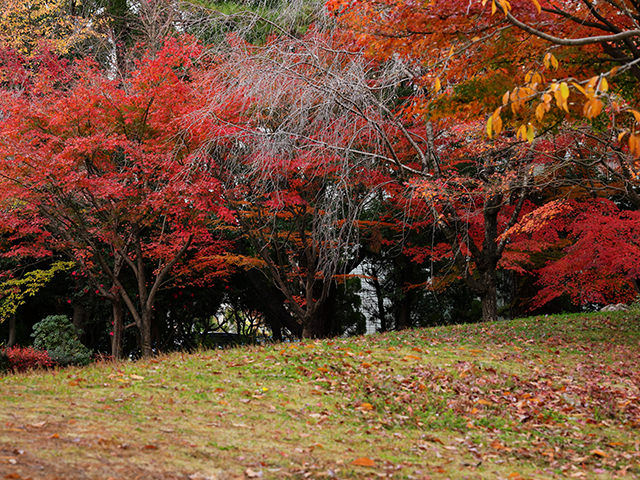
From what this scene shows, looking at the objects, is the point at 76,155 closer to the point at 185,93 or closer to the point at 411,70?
the point at 185,93

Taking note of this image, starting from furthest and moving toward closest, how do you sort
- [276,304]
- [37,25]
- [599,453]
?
1. [37,25]
2. [276,304]
3. [599,453]

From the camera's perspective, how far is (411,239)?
16703 millimetres

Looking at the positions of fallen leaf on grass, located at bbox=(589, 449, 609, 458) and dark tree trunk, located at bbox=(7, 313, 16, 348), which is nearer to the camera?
fallen leaf on grass, located at bbox=(589, 449, 609, 458)

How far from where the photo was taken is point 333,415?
16.5 feet

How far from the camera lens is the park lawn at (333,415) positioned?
3.62 meters

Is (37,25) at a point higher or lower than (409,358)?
higher

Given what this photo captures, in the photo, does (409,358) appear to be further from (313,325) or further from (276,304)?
(276,304)

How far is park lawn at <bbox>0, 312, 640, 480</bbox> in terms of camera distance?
3615 millimetres

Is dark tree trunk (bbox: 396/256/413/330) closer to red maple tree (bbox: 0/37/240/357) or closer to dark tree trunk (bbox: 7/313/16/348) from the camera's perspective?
red maple tree (bbox: 0/37/240/357)

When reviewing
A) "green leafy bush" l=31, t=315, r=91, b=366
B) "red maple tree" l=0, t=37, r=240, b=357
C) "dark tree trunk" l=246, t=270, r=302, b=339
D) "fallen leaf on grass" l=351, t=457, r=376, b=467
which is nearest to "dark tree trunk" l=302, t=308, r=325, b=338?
"dark tree trunk" l=246, t=270, r=302, b=339

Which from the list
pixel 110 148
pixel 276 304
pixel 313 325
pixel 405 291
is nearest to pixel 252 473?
pixel 110 148

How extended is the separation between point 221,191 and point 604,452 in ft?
29.1

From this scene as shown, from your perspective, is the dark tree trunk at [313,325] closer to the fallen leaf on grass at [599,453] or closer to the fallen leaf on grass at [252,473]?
the fallen leaf on grass at [599,453]

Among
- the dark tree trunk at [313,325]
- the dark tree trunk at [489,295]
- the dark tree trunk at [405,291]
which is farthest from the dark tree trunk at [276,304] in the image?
the dark tree trunk at [489,295]
